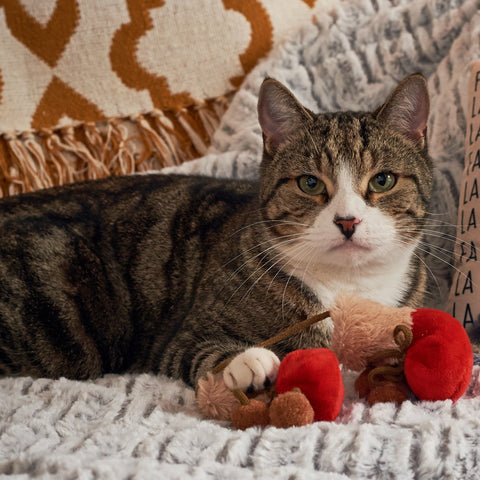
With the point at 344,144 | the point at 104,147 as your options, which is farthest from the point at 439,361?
the point at 104,147

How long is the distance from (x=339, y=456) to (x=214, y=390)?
261mm

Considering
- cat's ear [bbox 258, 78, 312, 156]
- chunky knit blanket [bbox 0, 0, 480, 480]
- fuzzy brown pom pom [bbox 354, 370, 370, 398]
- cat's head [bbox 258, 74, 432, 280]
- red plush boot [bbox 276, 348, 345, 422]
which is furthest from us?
cat's ear [bbox 258, 78, 312, 156]

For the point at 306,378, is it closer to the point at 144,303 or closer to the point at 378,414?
the point at 378,414

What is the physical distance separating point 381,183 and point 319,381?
446mm

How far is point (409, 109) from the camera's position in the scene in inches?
46.9

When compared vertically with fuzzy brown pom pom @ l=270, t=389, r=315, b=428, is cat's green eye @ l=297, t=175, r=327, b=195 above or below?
above

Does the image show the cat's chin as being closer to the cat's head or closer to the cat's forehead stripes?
the cat's head

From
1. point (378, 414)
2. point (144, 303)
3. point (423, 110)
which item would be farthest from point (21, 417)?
point (423, 110)

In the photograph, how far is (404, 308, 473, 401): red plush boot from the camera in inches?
34.0

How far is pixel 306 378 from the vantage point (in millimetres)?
867

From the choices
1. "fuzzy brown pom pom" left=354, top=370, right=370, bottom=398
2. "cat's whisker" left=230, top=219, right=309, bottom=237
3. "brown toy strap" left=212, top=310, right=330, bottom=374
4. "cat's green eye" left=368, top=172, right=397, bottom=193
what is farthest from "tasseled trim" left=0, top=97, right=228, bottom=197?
"fuzzy brown pom pom" left=354, top=370, right=370, bottom=398

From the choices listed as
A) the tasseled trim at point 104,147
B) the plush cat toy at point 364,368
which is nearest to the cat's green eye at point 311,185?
the plush cat toy at point 364,368

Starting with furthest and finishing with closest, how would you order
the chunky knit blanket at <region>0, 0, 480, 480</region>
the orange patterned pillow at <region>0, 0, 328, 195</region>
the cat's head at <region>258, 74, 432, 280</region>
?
the orange patterned pillow at <region>0, 0, 328, 195</region> → the cat's head at <region>258, 74, 432, 280</region> → the chunky knit blanket at <region>0, 0, 480, 480</region>

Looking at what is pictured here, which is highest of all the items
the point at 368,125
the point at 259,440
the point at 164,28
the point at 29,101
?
the point at 164,28
